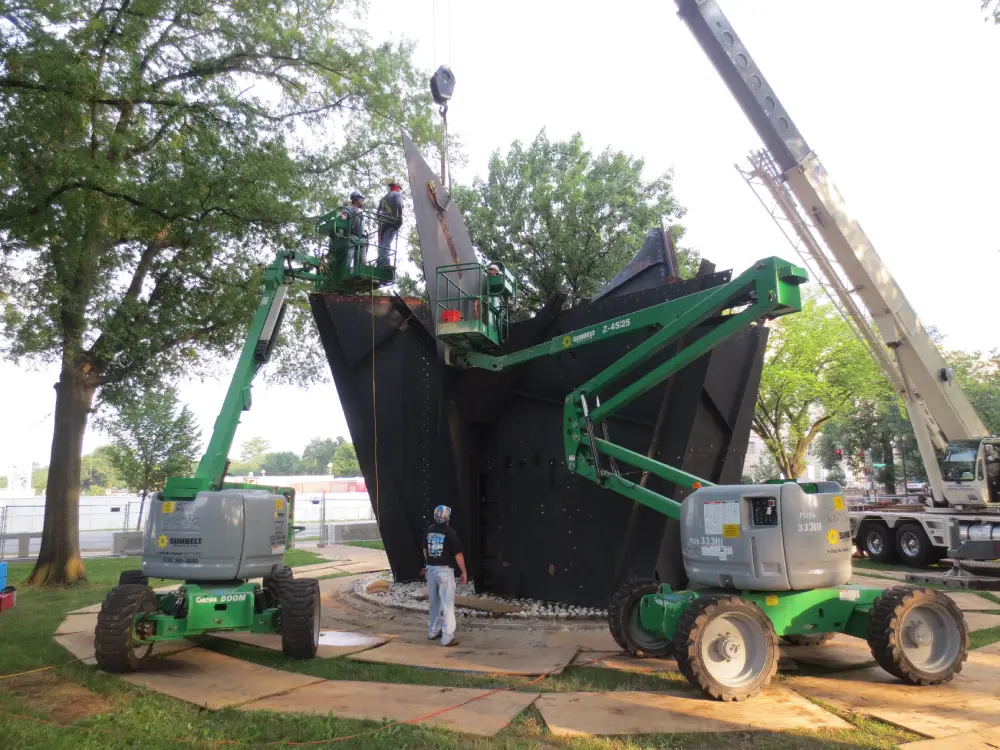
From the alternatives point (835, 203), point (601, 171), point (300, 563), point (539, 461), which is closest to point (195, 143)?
point (539, 461)

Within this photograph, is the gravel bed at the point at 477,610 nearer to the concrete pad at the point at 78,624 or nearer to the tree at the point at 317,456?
the concrete pad at the point at 78,624

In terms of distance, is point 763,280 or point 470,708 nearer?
point 470,708

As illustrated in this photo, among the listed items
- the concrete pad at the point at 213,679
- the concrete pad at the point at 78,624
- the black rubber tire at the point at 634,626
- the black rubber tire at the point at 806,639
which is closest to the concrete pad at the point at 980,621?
the black rubber tire at the point at 806,639

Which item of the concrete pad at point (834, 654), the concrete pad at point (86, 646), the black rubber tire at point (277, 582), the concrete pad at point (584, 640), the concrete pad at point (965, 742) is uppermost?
the black rubber tire at point (277, 582)

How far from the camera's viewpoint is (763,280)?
7070 mm

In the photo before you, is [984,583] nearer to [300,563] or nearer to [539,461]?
[539,461]

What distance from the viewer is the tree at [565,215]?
23.1m

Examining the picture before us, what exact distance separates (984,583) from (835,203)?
818cm

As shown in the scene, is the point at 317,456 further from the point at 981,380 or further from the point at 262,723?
the point at 262,723

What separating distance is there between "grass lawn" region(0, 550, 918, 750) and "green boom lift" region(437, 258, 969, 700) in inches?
26.1

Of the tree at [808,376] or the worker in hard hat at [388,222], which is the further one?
the tree at [808,376]

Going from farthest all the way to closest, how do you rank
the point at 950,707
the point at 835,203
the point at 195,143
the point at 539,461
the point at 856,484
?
the point at 856,484, the point at 835,203, the point at 195,143, the point at 539,461, the point at 950,707

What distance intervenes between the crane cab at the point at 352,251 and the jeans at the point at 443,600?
168 inches

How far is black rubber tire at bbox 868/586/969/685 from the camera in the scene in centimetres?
606
